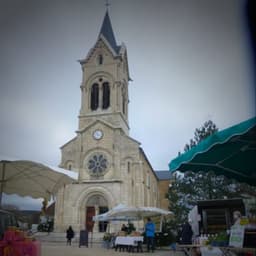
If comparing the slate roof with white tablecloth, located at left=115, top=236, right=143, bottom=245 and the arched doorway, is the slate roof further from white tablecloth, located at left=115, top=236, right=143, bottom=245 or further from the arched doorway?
white tablecloth, located at left=115, top=236, right=143, bottom=245

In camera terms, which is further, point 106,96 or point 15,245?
point 106,96

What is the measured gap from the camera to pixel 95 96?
79.5 feet

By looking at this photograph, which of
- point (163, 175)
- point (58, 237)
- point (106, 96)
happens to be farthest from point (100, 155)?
point (163, 175)

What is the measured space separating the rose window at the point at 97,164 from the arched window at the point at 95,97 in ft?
15.9

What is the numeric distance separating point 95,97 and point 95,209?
9.51 meters

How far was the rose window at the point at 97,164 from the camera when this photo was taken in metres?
20.4

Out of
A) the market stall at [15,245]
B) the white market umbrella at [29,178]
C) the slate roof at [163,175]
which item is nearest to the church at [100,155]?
the white market umbrella at [29,178]

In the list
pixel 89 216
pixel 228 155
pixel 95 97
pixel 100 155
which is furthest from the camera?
pixel 95 97

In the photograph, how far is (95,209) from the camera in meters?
19.3

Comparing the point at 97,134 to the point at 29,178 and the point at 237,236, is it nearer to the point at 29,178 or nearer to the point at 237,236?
the point at 29,178

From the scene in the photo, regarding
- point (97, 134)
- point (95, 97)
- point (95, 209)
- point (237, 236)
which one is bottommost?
point (95, 209)

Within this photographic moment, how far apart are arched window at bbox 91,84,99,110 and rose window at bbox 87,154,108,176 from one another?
4.85 m

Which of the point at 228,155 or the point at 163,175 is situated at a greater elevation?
the point at 163,175

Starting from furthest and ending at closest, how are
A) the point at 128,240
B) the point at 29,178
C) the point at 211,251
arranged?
1. the point at 128,240
2. the point at 29,178
3. the point at 211,251
